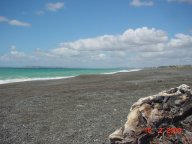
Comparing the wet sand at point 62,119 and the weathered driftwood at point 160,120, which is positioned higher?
the weathered driftwood at point 160,120

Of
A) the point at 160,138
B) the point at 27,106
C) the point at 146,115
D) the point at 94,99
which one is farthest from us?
the point at 94,99

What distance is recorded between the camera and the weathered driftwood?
34.9ft

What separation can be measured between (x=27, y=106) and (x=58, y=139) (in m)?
10.0

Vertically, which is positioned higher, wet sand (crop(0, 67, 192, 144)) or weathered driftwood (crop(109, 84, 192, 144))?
weathered driftwood (crop(109, 84, 192, 144))

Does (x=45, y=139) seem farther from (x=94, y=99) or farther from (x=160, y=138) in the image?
(x=94, y=99)

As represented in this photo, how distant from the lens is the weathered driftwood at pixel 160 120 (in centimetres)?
1063

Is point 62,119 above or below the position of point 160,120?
below

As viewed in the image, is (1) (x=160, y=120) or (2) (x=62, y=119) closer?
(1) (x=160, y=120)

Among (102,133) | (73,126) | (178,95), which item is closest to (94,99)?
(73,126)

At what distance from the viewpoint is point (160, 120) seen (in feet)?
36.4

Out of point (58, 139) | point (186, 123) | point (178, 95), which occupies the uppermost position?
point (178, 95)

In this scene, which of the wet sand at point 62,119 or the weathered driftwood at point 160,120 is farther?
the wet sand at point 62,119

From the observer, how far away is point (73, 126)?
16.3m

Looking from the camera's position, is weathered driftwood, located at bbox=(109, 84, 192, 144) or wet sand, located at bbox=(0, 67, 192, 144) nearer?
weathered driftwood, located at bbox=(109, 84, 192, 144)
